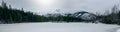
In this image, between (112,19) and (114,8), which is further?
(114,8)

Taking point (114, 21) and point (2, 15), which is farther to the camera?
point (2, 15)

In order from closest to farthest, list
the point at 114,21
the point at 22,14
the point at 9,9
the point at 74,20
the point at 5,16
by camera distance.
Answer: the point at 114,21 < the point at 5,16 < the point at 9,9 < the point at 22,14 < the point at 74,20

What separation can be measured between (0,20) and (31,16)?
30431 mm

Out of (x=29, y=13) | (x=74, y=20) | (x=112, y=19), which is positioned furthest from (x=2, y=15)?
(x=74, y=20)

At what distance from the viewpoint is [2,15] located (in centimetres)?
11219

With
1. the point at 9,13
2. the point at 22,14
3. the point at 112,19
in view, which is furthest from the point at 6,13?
the point at 112,19

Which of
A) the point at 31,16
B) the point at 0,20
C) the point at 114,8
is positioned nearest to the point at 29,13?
the point at 31,16

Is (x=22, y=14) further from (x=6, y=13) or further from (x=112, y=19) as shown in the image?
(x=112, y=19)

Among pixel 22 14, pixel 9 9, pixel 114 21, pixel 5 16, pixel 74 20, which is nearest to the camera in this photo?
pixel 114 21

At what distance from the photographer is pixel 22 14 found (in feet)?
425

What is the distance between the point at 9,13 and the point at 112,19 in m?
56.5

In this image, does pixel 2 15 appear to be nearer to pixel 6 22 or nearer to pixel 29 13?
pixel 6 22

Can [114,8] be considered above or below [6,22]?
above

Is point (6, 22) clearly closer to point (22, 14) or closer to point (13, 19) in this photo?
point (13, 19)
